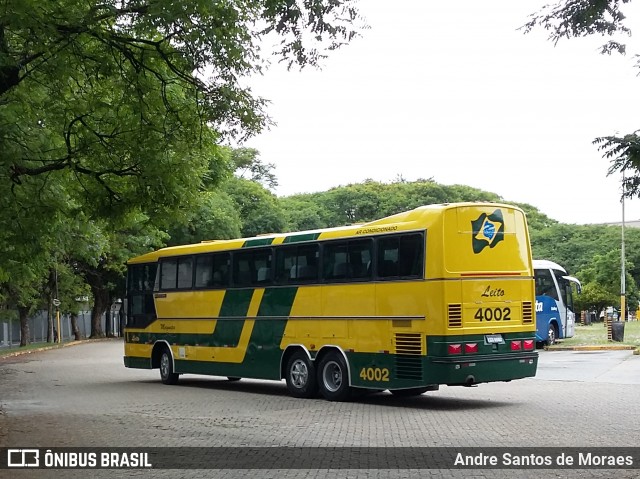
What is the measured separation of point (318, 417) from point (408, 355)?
2.16 meters

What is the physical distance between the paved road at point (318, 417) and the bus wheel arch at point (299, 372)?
33cm

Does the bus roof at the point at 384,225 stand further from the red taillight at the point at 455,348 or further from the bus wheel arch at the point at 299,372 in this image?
the bus wheel arch at the point at 299,372

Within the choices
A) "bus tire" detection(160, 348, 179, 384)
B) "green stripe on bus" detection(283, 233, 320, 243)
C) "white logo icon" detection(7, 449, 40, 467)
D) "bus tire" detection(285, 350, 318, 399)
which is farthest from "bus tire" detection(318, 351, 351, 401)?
"white logo icon" detection(7, 449, 40, 467)

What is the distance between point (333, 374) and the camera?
17484mm

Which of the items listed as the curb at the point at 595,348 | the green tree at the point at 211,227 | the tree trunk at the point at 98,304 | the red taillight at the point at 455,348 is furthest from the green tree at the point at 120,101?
the tree trunk at the point at 98,304

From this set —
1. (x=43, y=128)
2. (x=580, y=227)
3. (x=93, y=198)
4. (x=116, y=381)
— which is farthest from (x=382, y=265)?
(x=580, y=227)

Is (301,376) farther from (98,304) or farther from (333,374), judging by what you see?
(98,304)

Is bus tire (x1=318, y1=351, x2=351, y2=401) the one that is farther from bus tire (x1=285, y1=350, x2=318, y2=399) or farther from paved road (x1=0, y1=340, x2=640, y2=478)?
paved road (x1=0, y1=340, x2=640, y2=478)

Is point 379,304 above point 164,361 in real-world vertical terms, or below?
above

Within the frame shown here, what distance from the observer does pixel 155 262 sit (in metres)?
22.8

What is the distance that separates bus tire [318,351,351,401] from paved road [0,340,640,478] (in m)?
0.30

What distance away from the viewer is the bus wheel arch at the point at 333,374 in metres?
17.0

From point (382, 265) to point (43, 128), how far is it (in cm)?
739

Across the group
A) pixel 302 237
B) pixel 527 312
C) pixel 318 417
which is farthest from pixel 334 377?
pixel 527 312
